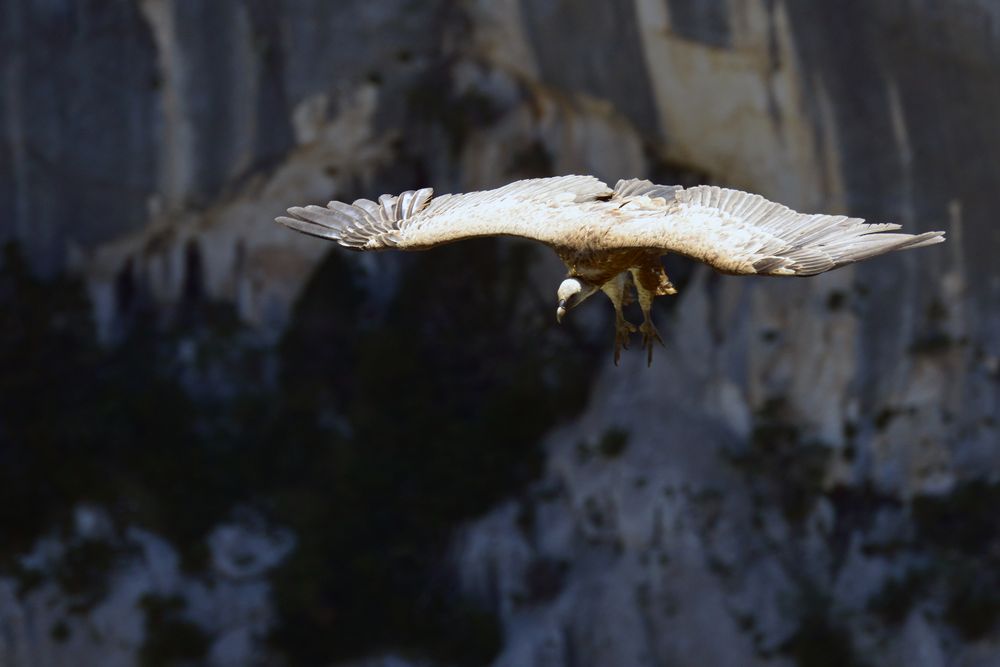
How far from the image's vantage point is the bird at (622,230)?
10250mm

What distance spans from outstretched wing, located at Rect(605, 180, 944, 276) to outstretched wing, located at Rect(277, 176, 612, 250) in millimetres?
425

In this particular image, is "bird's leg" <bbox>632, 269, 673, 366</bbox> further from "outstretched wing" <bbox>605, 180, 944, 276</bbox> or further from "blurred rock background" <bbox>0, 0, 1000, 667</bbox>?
"blurred rock background" <bbox>0, 0, 1000, 667</bbox>

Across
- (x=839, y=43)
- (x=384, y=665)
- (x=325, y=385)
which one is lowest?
(x=384, y=665)

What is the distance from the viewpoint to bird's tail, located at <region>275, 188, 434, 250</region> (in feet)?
A: 39.2

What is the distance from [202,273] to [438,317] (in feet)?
9.02

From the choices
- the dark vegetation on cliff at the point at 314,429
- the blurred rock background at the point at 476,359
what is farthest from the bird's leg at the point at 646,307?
the dark vegetation on cliff at the point at 314,429

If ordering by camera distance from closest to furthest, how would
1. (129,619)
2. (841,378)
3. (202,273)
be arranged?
(841,378), (129,619), (202,273)

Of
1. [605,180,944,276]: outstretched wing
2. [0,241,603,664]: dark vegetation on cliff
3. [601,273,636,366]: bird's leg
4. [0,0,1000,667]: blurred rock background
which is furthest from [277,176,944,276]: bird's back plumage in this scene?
[0,241,603,664]: dark vegetation on cliff

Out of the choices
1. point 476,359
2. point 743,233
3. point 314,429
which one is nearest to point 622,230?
point 743,233

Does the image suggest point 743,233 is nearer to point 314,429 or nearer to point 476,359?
point 476,359

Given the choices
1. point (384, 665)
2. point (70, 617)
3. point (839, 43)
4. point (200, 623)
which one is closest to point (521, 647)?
point (384, 665)

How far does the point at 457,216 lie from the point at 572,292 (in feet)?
3.35

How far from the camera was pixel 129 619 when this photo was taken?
1902 centimetres

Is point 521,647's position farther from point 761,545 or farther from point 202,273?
point 202,273
